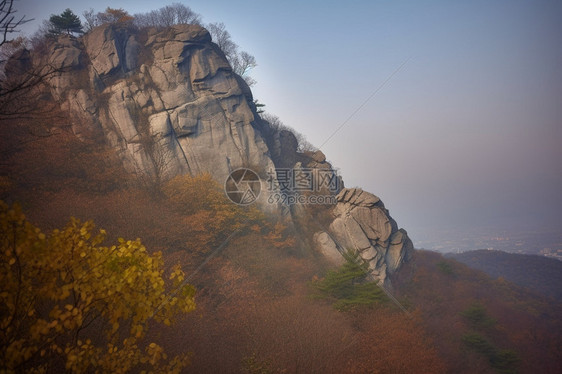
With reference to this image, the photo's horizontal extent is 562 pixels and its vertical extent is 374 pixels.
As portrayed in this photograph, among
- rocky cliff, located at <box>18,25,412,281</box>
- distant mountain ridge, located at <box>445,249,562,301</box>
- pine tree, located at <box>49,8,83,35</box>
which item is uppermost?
pine tree, located at <box>49,8,83,35</box>

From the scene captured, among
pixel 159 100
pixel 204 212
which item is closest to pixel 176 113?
pixel 159 100

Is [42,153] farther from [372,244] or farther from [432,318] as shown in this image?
[432,318]

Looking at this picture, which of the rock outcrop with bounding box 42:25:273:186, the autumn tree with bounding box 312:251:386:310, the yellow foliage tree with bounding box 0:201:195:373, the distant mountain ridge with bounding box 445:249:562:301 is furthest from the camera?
the distant mountain ridge with bounding box 445:249:562:301

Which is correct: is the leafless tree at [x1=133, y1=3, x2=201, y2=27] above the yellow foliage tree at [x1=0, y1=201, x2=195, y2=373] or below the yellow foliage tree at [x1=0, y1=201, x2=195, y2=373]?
above

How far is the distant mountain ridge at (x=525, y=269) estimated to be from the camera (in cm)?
4005

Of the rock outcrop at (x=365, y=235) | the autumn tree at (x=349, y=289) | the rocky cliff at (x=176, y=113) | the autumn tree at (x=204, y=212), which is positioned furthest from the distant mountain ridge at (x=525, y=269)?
the autumn tree at (x=204, y=212)

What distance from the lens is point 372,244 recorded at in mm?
25625

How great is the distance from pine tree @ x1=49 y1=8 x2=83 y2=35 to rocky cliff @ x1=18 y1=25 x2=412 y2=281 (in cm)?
196

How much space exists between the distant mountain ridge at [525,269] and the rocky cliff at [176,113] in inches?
1307

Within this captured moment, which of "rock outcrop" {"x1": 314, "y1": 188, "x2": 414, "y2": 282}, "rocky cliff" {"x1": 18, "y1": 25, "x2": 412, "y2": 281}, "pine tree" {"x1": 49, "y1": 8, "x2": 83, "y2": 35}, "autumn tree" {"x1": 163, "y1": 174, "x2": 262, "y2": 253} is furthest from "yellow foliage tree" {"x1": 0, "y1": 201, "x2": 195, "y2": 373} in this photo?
"pine tree" {"x1": 49, "y1": 8, "x2": 83, "y2": 35}

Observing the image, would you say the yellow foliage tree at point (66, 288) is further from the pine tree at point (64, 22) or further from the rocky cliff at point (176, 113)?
the pine tree at point (64, 22)

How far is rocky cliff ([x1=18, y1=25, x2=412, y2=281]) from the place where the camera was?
904 inches

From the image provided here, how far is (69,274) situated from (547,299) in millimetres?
50907

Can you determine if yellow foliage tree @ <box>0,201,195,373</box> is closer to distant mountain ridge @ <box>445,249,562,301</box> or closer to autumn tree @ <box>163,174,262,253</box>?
autumn tree @ <box>163,174,262,253</box>
